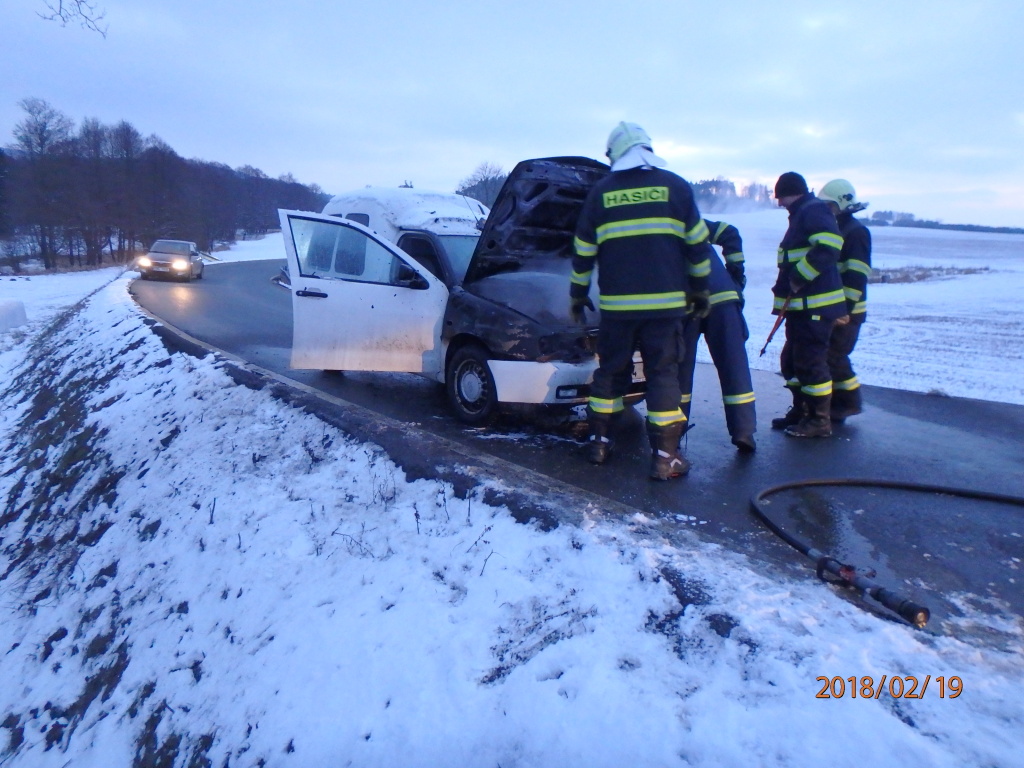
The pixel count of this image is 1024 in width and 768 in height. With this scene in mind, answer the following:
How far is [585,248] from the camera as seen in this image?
430 cm

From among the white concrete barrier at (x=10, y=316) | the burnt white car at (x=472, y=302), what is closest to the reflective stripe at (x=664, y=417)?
the burnt white car at (x=472, y=302)

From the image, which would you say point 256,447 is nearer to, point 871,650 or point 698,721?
point 698,721

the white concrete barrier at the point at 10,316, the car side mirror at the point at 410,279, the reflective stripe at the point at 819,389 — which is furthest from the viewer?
the white concrete barrier at the point at 10,316

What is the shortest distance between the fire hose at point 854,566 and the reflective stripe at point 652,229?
5.38ft

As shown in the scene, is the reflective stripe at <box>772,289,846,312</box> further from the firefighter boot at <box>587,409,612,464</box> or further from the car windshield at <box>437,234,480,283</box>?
the car windshield at <box>437,234,480,283</box>

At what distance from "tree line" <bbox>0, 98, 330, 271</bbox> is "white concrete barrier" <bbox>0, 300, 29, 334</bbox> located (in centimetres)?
2714

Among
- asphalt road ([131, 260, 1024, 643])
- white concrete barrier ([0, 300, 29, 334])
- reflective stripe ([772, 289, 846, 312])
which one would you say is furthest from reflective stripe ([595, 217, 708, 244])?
white concrete barrier ([0, 300, 29, 334])

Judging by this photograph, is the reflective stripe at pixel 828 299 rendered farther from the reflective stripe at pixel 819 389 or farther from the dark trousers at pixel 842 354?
the reflective stripe at pixel 819 389

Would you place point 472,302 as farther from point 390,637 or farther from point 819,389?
point 390,637

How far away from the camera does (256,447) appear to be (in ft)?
17.4

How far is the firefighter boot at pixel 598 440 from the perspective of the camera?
4.60 meters

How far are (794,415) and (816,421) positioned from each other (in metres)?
0.29
